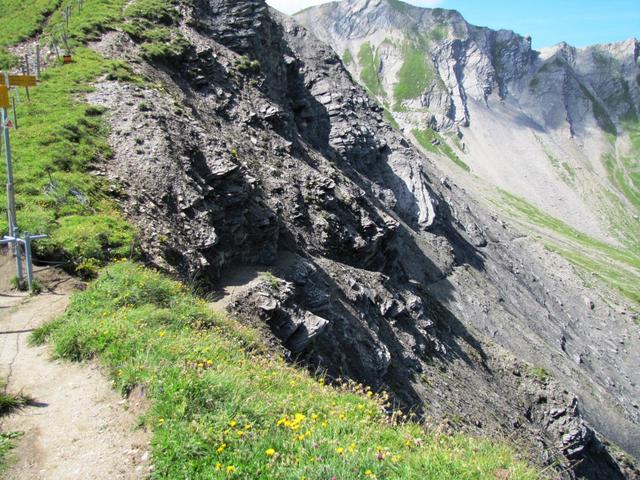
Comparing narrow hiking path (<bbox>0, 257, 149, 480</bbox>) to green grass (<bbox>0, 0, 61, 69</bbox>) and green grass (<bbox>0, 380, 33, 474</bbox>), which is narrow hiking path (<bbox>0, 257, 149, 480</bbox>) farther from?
green grass (<bbox>0, 0, 61, 69</bbox>)

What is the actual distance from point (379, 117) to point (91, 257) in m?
73.0

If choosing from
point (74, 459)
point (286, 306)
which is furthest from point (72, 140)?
point (74, 459)

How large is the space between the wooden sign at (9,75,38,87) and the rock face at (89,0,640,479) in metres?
6.36

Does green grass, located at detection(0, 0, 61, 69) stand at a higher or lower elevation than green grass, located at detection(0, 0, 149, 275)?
higher

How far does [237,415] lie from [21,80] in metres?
12.8

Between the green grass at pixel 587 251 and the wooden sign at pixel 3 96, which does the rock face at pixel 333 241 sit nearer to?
the wooden sign at pixel 3 96

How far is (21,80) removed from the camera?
48.2ft

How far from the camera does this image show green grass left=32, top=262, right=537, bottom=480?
7.21 metres

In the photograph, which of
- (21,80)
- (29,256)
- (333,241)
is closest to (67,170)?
(21,80)

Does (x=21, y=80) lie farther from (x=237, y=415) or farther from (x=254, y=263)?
(x=254, y=263)

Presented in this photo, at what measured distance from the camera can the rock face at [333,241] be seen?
2277 centimetres

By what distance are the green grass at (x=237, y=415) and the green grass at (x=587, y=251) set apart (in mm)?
132538

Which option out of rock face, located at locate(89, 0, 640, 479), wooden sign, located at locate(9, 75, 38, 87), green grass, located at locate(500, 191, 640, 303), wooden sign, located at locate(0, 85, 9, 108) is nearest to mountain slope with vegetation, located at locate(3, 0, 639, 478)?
rock face, located at locate(89, 0, 640, 479)

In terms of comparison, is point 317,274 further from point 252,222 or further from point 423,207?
point 423,207
